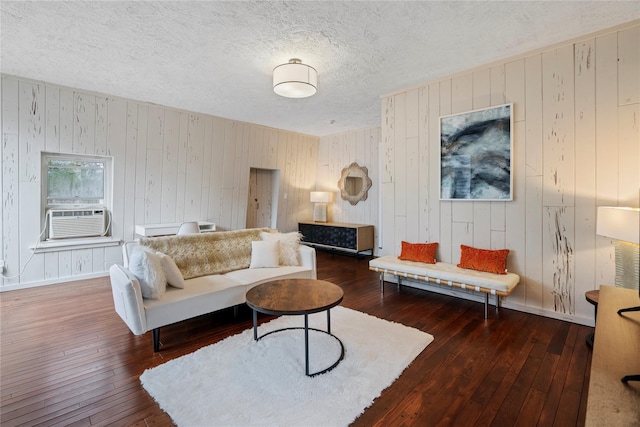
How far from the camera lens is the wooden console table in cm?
96

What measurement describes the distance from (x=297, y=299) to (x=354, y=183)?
4.72 metres

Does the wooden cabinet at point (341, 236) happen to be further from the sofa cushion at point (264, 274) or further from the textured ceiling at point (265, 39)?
the textured ceiling at point (265, 39)

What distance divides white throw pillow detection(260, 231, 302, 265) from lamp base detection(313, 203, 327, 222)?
315 centimetres

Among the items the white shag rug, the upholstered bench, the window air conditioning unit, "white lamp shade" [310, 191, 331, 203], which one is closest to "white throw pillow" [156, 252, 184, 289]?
the white shag rug

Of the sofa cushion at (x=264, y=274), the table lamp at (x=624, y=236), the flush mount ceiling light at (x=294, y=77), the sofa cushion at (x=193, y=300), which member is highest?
the flush mount ceiling light at (x=294, y=77)

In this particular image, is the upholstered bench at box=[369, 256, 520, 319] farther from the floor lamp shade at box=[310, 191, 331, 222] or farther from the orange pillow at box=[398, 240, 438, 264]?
the floor lamp shade at box=[310, 191, 331, 222]

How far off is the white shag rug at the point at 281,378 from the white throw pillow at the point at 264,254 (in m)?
0.87

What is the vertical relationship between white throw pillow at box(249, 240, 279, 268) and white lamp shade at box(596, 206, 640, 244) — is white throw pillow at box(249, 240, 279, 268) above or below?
below

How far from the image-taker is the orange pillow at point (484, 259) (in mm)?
3273

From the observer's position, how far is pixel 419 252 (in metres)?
3.91

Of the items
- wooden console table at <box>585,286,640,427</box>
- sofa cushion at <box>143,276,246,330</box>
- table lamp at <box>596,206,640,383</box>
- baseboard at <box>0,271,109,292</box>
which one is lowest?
baseboard at <box>0,271,109,292</box>

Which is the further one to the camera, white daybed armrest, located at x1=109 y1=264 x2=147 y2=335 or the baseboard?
the baseboard

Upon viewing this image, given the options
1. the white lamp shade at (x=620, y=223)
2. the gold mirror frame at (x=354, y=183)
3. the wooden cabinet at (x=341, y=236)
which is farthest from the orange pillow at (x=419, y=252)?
the gold mirror frame at (x=354, y=183)

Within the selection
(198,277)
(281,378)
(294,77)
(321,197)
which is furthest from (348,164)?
(281,378)
